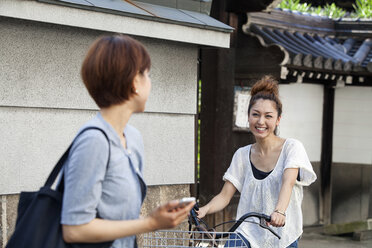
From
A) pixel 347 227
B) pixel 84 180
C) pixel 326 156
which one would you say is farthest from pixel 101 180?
pixel 326 156

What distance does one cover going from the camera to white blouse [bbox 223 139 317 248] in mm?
4297

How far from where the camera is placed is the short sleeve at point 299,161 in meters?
4.26

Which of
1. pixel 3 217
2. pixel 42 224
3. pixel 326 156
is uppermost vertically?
pixel 42 224

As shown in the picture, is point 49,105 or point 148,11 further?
point 148,11

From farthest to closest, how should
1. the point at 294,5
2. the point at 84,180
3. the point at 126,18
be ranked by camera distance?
the point at 294,5
the point at 126,18
the point at 84,180

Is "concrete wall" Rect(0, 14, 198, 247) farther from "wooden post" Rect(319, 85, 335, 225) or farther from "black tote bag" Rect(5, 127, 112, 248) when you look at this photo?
"wooden post" Rect(319, 85, 335, 225)

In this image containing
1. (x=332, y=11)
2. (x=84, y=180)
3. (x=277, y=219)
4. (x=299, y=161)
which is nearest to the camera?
(x=84, y=180)

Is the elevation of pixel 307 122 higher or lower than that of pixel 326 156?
higher

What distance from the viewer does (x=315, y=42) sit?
36.2 ft

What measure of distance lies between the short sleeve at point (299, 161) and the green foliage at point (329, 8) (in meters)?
10.0

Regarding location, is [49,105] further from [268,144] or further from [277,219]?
[277,219]

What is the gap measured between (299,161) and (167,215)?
205cm

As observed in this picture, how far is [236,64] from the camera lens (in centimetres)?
973

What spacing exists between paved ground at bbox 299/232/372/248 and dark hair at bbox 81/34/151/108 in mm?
8286
